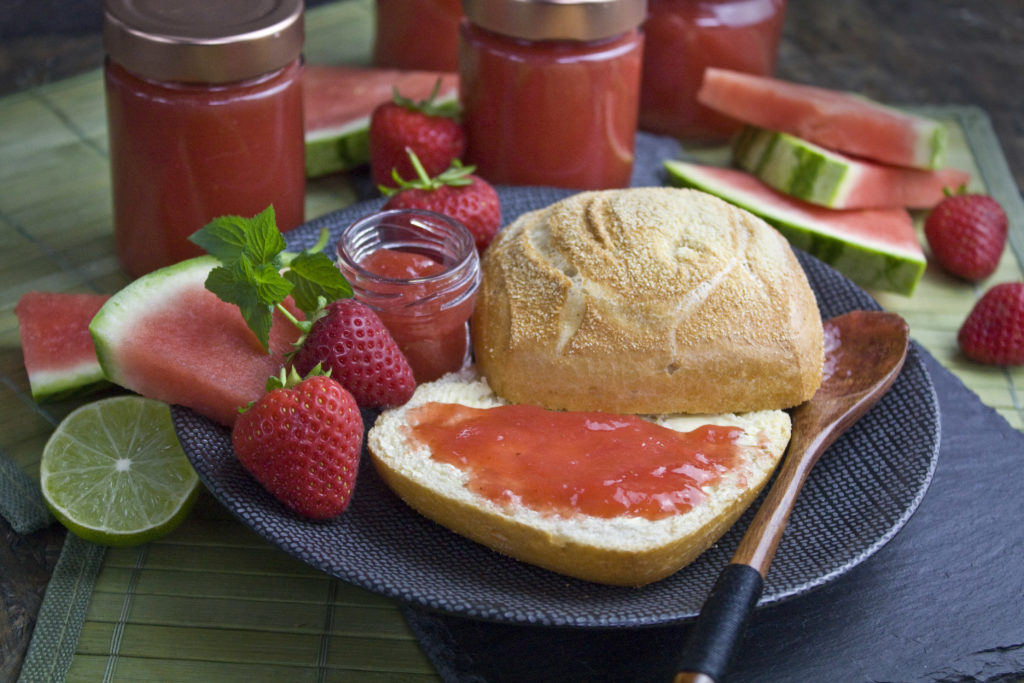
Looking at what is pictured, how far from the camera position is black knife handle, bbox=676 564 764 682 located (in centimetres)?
160

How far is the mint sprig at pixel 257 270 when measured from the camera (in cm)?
217

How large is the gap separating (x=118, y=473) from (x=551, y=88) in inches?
62.3

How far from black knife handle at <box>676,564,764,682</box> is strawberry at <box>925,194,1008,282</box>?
178 centimetres

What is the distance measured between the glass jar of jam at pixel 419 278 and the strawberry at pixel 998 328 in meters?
1.41

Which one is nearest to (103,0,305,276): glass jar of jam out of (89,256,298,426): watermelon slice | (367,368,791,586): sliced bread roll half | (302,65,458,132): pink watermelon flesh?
(89,256,298,426): watermelon slice

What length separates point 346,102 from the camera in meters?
3.63

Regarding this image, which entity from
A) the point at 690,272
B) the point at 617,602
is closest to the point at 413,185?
the point at 690,272

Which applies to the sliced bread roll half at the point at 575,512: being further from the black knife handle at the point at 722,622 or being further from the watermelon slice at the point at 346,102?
the watermelon slice at the point at 346,102

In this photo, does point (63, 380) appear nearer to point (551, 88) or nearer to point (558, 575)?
point (558, 575)

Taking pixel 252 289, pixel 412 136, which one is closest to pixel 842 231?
pixel 412 136

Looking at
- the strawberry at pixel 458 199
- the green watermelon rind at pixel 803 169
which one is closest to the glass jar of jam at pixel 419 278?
the strawberry at pixel 458 199

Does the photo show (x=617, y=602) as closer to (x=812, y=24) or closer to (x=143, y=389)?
(x=143, y=389)

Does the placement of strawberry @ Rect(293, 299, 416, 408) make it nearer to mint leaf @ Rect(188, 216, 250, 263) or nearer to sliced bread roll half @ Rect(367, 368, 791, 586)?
sliced bread roll half @ Rect(367, 368, 791, 586)

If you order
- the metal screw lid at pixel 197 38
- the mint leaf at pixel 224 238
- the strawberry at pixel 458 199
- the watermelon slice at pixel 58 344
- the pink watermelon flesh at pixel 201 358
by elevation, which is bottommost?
the watermelon slice at pixel 58 344
